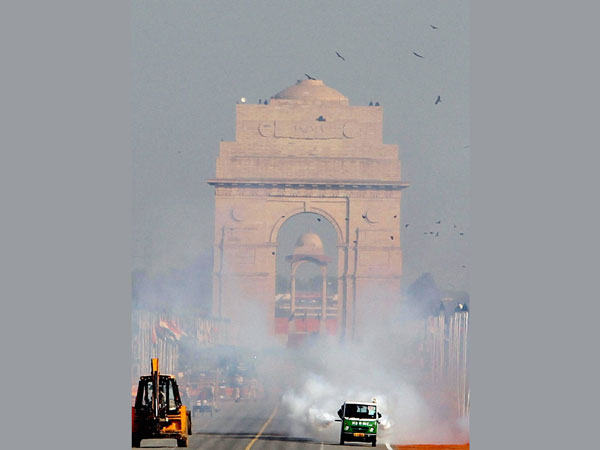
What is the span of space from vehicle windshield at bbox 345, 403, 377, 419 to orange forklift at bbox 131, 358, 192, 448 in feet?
23.6

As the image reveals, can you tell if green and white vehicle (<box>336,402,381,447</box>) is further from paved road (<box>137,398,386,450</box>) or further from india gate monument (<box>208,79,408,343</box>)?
india gate monument (<box>208,79,408,343</box>)

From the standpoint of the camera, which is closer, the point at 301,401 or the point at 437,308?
the point at 301,401

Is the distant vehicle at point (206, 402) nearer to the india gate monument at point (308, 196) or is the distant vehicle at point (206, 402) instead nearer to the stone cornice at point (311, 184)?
the india gate monument at point (308, 196)

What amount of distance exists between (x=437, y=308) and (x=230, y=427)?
2412cm

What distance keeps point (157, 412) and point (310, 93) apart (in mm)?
36978

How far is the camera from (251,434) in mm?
75188

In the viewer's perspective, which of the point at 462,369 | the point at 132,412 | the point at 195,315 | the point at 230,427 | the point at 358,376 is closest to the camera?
the point at 132,412

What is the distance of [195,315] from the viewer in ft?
354

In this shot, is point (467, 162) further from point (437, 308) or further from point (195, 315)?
point (195, 315)

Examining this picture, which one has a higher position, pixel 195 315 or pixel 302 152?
pixel 302 152

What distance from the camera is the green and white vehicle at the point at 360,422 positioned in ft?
225

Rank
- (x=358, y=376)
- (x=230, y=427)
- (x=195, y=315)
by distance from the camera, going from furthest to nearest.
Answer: (x=195, y=315) < (x=358, y=376) < (x=230, y=427)

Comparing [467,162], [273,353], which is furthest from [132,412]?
[273,353]

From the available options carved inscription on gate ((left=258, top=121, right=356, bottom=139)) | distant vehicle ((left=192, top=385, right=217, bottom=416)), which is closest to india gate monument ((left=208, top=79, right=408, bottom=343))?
carved inscription on gate ((left=258, top=121, right=356, bottom=139))
